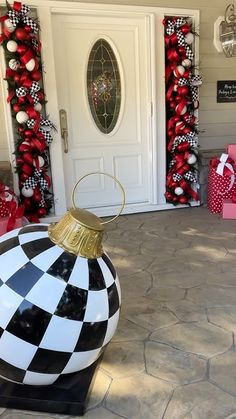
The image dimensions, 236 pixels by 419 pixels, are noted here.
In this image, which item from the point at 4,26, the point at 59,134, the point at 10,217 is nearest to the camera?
the point at 10,217

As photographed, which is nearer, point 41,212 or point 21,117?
point 21,117

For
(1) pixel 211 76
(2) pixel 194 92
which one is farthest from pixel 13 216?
(1) pixel 211 76

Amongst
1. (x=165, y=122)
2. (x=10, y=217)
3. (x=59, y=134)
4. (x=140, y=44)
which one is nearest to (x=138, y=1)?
(x=140, y=44)

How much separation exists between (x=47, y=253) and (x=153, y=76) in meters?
3.10

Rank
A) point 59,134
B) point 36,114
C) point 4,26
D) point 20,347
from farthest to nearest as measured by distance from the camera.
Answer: point 59,134
point 36,114
point 4,26
point 20,347

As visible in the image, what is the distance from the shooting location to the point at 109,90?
3.90 metres

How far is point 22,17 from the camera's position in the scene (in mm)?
3266

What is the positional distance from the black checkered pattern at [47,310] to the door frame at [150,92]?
8.03ft

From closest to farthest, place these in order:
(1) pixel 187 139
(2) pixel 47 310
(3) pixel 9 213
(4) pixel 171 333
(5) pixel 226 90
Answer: (2) pixel 47 310
(4) pixel 171 333
(3) pixel 9 213
(1) pixel 187 139
(5) pixel 226 90

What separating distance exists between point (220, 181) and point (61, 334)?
119 inches

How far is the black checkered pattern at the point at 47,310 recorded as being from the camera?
1.26m

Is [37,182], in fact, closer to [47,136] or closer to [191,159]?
[47,136]

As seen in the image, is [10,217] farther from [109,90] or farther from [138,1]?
[138,1]

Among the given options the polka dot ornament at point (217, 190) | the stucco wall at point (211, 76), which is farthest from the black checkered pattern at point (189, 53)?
the polka dot ornament at point (217, 190)
